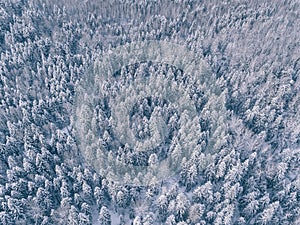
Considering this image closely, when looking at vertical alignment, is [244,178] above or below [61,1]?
below

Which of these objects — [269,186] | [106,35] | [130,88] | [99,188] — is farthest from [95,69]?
[269,186]


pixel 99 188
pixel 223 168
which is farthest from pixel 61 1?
pixel 223 168

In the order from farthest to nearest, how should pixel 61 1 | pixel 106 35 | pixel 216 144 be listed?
pixel 61 1 < pixel 106 35 < pixel 216 144

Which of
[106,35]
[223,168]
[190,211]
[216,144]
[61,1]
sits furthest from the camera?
[61,1]

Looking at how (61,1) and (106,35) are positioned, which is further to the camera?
(61,1)

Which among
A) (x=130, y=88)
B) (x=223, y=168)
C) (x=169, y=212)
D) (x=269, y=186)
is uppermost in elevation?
(x=130, y=88)

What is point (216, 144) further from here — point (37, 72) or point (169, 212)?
point (37, 72)
